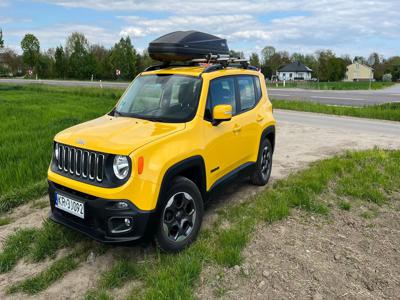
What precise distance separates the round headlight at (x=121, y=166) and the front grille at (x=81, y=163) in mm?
132

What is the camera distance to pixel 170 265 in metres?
3.69

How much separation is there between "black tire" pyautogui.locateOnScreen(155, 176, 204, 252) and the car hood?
54cm

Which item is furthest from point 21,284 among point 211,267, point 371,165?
point 371,165

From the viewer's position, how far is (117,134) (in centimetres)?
381

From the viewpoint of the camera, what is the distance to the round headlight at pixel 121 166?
3.48 metres

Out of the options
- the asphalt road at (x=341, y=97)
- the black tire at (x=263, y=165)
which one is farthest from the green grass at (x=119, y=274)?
the asphalt road at (x=341, y=97)

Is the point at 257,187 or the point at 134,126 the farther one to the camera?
the point at 257,187

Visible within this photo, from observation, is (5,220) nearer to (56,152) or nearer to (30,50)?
(56,152)

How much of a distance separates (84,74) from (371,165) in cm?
6873

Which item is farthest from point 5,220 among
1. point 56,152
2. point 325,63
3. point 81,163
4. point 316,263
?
point 325,63

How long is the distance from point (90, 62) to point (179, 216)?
70.7 m

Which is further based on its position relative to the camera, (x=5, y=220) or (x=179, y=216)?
(x=5, y=220)

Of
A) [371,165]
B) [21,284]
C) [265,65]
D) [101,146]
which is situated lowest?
[21,284]

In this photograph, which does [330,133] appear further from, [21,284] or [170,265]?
[21,284]
